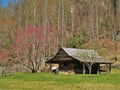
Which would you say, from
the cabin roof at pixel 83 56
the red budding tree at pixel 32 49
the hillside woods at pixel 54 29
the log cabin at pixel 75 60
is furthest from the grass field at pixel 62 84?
the hillside woods at pixel 54 29

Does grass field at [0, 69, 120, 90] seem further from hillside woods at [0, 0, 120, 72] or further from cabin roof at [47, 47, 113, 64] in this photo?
hillside woods at [0, 0, 120, 72]

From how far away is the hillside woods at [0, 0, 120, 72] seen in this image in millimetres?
73438

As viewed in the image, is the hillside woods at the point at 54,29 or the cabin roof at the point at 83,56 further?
the hillside woods at the point at 54,29

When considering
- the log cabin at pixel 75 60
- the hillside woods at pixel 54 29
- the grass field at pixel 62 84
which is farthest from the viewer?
the hillside woods at pixel 54 29

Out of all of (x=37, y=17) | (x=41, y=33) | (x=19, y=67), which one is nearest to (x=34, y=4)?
(x=37, y=17)

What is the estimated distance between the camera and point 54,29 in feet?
335

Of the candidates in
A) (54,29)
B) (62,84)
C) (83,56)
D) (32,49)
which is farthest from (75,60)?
(54,29)

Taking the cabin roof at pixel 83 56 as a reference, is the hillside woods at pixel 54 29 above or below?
above

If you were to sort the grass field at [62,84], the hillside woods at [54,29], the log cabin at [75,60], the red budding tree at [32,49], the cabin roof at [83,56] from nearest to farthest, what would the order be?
the grass field at [62,84], the cabin roof at [83,56], the log cabin at [75,60], the red budding tree at [32,49], the hillside woods at [54,29]

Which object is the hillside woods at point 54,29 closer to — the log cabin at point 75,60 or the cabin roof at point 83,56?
the log cabin at point 75,60

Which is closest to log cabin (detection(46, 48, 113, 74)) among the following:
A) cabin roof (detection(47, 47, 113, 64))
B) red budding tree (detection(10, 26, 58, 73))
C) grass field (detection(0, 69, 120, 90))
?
cabin roof (detection(47, 47, 113, 64))

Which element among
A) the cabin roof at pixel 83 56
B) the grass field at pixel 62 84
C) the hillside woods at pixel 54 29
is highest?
the hillside woods at pixel 54 29

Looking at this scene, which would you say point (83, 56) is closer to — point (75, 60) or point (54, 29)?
point (75, 60)

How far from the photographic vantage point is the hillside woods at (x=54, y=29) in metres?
73.4
